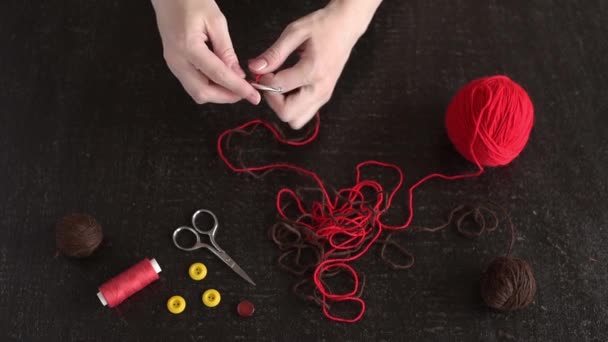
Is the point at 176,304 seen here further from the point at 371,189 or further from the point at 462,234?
the point at 462,234

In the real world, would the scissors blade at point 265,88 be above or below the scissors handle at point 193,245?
above

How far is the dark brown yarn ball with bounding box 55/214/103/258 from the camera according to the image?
0.90 meters

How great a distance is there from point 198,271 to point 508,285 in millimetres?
493

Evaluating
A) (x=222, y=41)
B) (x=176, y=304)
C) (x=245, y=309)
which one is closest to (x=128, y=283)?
(x=176, y=304)

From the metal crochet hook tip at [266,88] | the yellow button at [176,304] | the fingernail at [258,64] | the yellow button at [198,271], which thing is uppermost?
the fingernail at [258,64]

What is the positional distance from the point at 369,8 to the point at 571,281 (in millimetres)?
572

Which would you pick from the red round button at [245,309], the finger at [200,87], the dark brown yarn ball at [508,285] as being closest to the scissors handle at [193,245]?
the red round button at [245,309]

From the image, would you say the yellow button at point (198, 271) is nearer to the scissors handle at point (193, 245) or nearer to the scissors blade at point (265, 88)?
the scissors handle at point (193, 245)

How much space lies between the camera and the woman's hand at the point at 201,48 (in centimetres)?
86

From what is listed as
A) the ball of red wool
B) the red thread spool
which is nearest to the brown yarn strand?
the ball of red wool

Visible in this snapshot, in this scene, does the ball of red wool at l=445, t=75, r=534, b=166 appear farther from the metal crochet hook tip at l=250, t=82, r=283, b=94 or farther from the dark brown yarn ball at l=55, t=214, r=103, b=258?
the dark brown yarn ball at l=55, t=214, r=103, b=258

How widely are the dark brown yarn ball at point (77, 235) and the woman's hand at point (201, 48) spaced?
0.89ft

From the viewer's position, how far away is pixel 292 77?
891 millimetres

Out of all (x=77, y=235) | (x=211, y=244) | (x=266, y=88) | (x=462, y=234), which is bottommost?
(x=462, y=234)
